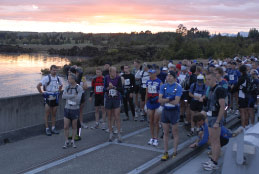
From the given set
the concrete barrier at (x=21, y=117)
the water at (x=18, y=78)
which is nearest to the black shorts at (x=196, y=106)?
the concrete barrier at (x=21, y=117)

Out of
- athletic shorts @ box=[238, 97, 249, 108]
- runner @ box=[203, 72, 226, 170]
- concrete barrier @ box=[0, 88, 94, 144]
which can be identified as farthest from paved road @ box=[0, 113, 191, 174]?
athletic shorts @ box=[238, 97, 249, 108]

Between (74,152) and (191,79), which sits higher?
A: (191,79)

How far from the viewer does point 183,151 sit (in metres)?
6.89

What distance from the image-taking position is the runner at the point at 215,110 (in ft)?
18.5

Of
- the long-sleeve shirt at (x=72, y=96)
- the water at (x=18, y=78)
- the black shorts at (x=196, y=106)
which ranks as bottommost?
the water at (x=18, y=78)

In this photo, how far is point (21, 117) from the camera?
779 cm

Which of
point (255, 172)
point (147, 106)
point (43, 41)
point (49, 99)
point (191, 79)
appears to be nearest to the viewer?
point (255, 172)

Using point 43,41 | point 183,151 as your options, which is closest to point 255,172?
point 183,151

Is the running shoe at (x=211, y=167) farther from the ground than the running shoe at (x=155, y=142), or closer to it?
closer to it

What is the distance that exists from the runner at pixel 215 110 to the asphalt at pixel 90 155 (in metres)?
0.87

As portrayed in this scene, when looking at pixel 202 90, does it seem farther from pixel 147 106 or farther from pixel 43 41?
pixel 43 41

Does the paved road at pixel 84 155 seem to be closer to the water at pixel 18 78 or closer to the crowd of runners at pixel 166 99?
the crowd of runners at pixel 166 99

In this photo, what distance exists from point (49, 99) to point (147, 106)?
8.95ft

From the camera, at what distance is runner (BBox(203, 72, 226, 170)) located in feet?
18.5
